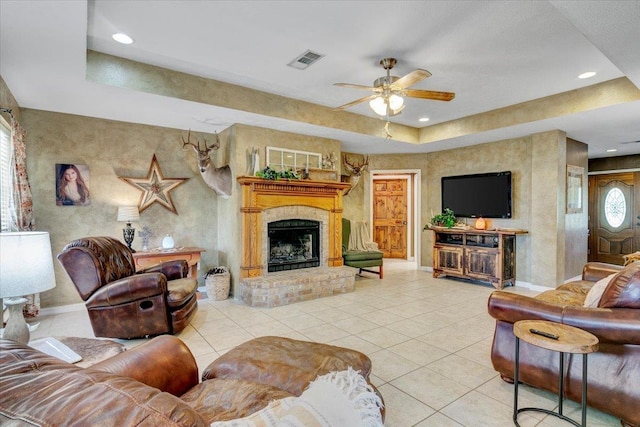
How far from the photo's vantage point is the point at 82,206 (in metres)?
4.43

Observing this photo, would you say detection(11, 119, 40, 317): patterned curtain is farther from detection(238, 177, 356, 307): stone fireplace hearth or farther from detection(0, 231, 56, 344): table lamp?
detection(238, 177, 356, 307): stone fireplace hearth

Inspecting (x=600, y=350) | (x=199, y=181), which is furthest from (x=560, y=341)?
(x=199, y=181)

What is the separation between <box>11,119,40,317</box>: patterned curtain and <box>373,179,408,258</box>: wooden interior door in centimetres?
710

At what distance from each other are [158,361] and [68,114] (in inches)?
169

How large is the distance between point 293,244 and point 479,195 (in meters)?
3.69

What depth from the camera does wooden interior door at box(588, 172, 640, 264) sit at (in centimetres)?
745

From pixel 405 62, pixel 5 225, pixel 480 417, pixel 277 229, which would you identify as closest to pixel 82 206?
pixel 5 225

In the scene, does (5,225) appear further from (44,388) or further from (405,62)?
(405,62)

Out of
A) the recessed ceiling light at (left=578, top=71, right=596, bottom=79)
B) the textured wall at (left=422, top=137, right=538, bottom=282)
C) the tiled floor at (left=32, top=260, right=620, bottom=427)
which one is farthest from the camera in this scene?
the textured wall at (left=422, top=137, right=538, bottom=282)

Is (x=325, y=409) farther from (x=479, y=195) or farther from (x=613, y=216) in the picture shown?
(x=613, y=216)

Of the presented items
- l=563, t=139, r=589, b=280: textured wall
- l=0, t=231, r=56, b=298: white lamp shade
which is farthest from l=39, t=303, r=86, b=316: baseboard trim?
l=563, t=139, r=589, b=280: textured wall

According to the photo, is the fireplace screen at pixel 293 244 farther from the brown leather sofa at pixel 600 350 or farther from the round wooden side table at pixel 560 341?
the round wooden side table at pixel 560 341

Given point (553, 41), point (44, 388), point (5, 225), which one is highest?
point (553, 41)

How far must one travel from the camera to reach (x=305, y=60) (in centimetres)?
341
